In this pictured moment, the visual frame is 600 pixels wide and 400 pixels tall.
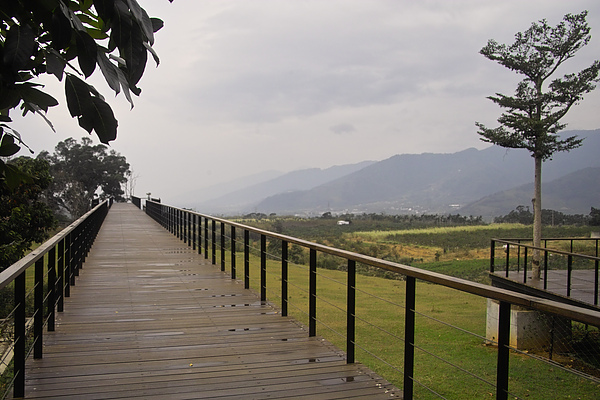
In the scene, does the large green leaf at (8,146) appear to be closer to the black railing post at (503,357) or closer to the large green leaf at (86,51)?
the large green leaf at (86,51)

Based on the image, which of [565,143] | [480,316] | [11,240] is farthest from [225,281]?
[565,143]

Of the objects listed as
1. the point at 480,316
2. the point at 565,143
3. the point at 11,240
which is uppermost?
the point at 565,143

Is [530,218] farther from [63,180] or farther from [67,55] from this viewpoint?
[67,55]

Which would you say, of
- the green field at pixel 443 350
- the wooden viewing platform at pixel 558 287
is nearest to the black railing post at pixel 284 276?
the green field at pixel 443 350

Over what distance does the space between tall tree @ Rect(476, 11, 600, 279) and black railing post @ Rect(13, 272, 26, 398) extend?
18989 mm

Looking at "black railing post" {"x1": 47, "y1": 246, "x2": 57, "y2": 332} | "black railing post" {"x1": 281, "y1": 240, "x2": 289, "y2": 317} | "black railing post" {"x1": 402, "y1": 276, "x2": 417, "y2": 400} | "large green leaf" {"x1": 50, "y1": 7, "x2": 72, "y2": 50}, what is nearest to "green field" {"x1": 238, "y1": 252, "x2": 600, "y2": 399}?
"black railing post" {"x1": 281, "y1": 240, "x2": 289, "y2": 317}

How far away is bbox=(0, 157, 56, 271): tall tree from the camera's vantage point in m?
12.5

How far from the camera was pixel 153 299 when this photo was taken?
247 inches

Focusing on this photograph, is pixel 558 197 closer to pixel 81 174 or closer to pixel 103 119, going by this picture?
pixel 81 174

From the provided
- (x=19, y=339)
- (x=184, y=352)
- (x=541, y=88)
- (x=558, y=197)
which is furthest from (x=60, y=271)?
(x=558, y=197)

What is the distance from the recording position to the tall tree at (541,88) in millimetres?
19469

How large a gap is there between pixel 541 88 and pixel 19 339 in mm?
21095

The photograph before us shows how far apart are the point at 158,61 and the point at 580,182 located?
6817 inches

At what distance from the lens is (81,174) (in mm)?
52438
